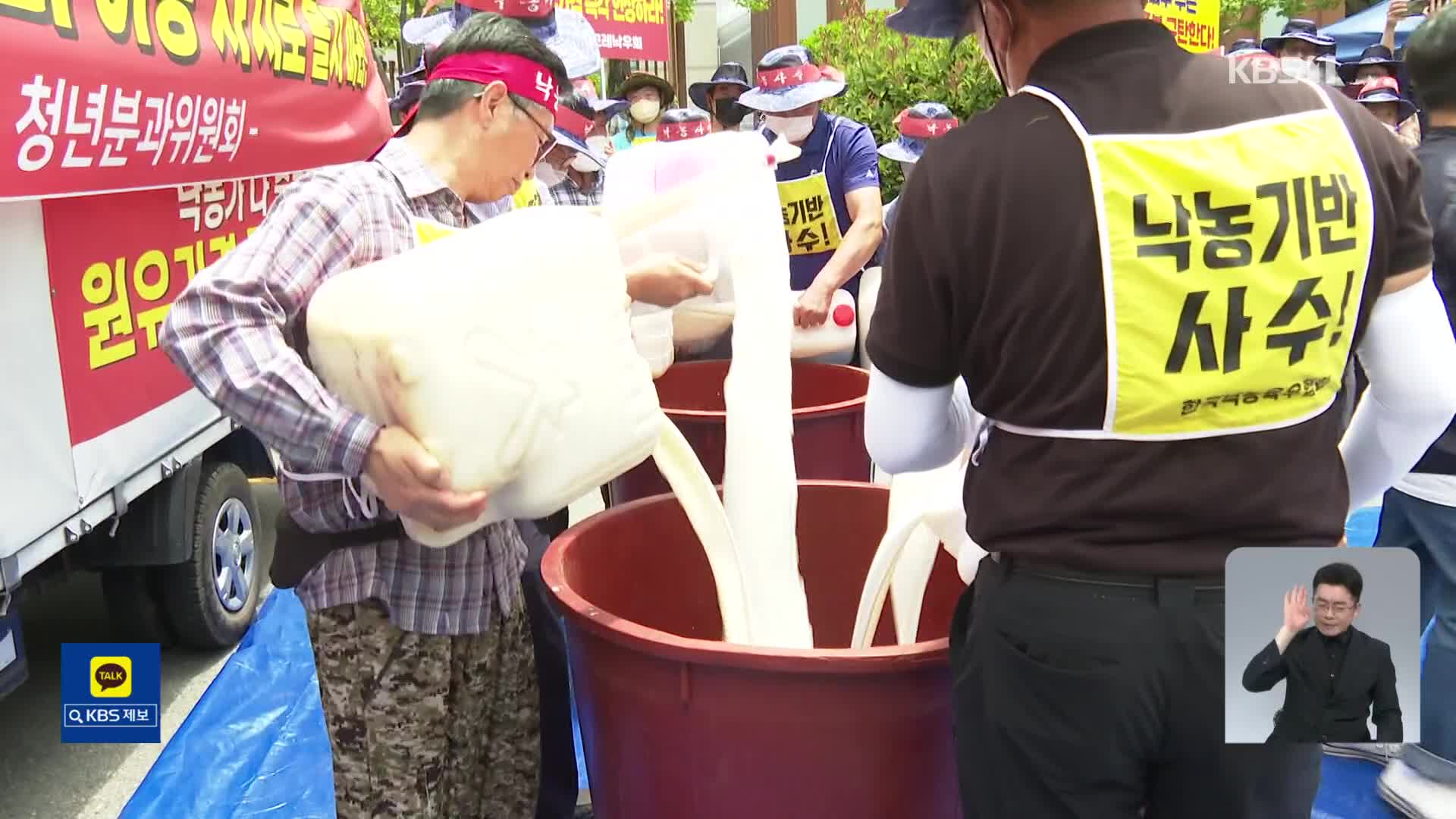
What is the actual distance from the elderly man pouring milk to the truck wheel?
1.50 meters

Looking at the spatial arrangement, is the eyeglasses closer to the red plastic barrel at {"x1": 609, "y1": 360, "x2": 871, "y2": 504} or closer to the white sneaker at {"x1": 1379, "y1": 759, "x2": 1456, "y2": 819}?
the red plastic barrel at {"x1": 609, "y1": 360, "x2": 871, "y2": 504}

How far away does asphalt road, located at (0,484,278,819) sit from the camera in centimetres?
236

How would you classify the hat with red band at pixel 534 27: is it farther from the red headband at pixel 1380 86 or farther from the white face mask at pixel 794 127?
the red headband at pixel 1380 86

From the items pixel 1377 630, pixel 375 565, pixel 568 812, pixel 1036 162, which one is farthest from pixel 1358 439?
pixel 568 812

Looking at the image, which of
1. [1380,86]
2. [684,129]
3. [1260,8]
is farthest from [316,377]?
[1260,8]

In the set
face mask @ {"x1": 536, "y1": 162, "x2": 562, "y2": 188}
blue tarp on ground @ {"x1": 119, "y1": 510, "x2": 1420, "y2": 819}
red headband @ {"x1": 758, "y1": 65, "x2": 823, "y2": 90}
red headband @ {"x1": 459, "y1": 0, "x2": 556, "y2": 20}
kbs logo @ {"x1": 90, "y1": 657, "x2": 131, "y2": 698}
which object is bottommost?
blue tarp on ground @ {"x1": 119, "y1": 510, "x2": 1420, "y2": 819}

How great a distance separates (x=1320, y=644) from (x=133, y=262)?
7.44 ft

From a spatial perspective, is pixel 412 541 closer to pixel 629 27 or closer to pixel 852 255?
pixel 852 255

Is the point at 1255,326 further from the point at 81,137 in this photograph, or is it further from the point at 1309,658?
the point at 81,137

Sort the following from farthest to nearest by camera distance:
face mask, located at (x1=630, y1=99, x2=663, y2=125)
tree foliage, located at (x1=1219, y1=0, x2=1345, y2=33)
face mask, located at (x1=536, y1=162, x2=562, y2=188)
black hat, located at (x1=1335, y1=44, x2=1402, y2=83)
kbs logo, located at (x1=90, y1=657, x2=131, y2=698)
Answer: tree foliage, located at (x1=1219, y1=0, x2=1345, y2=33) → face mask, located at (x1=630, y1=99, x2=663, y2=125) → black hat, located at (x1=1335, y1=44, x2=1402, y2=83) → face mask, located at (x1=536, y1=162, x2=562, y2=188) → kbs logo, located at (x1=90, y1=657, x2=131, y2=698)

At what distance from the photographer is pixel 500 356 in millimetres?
1142

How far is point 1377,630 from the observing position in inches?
37.3

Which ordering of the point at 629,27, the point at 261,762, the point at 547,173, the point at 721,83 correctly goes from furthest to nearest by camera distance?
the point at 629,27 → the point at 721,83 → the point at 547,173 → the point at 261,762

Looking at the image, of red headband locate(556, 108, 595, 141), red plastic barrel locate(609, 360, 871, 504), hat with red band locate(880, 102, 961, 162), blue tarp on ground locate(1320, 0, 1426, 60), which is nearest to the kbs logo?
red plastic barrel locate(609, 360, 871, 504)
